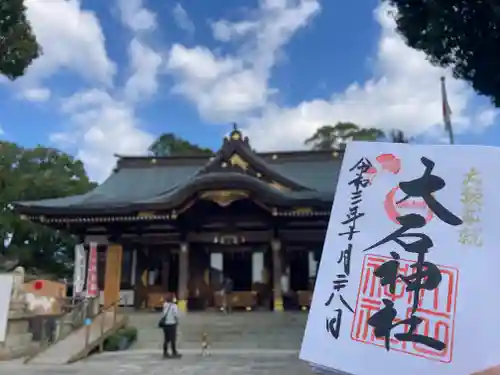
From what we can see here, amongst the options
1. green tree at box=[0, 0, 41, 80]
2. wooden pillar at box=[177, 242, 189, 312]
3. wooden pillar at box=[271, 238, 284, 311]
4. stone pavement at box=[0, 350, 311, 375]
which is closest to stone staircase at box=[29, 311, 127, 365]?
stone pavement at box=[0, 350, 311, 375]

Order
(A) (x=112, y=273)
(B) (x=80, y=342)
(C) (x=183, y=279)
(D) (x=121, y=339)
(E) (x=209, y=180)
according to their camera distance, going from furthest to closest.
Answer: (A) (x=112, y=273), (C) (x=183, y=279), (E) (x=209, y=180), (D) (x=121, y=339), (B) (x=80, y=342)

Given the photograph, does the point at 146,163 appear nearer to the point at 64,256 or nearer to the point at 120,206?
the point at 120,206

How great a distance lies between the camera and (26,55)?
9.92 metres

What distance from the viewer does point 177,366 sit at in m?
9.62

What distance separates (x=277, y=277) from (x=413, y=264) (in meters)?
14.8

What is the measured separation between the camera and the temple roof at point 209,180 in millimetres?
16328

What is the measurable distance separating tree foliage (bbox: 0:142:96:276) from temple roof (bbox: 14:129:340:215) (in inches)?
274

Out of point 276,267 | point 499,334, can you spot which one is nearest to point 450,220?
point 499,334

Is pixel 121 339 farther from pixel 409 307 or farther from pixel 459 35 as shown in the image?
pixel 409 307

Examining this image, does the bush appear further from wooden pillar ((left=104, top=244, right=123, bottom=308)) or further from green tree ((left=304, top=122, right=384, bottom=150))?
green tree ((left=304, top=122, right=384, bottom=150))

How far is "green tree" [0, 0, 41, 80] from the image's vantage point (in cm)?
909

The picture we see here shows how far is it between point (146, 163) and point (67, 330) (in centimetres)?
1196

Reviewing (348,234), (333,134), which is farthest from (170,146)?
(348,234)

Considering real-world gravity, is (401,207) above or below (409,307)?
above
